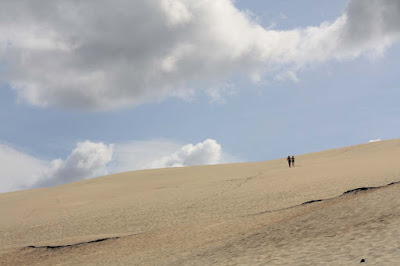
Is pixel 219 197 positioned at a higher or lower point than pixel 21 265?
higher

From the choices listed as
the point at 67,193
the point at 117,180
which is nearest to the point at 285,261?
the point at 67,193

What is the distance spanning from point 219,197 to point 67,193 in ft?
54.2

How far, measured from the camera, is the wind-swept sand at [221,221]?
41.0ft

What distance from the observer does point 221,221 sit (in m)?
21.0

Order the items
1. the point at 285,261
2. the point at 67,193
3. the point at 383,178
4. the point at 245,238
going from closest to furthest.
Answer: the point at 285,261 → the point at 245,238 → the point at 383,178 → the point at 67,193

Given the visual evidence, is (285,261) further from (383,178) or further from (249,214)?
(383,178)

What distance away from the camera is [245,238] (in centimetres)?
1569

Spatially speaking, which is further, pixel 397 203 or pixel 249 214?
pixel 249 214

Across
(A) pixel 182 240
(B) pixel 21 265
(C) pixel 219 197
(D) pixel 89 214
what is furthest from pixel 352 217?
(D) pixel 89 214

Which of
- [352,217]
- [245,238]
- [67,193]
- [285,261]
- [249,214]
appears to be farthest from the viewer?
[67,193]

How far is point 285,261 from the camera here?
11.4 m

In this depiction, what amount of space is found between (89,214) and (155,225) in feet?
23.4

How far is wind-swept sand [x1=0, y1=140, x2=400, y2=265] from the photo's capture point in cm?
1248

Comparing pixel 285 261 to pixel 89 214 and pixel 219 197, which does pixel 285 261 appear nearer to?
pixel 219 197
